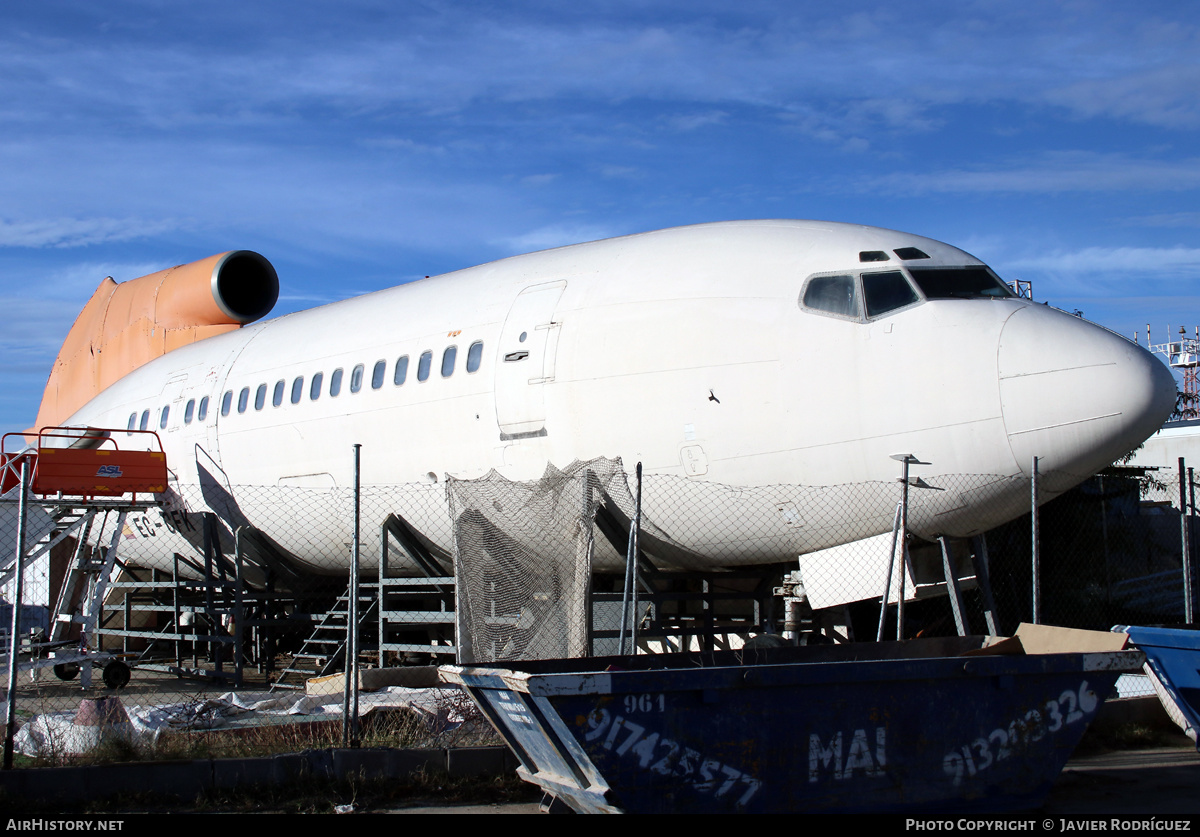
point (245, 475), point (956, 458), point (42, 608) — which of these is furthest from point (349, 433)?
point (42, 608)

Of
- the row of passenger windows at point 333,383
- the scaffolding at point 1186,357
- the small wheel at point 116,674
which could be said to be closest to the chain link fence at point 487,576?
the small wheel at point 116,674

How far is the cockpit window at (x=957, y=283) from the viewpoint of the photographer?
9.27 meters

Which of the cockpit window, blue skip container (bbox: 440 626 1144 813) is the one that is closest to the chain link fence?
the cockpit window

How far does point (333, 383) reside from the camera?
1260 centimetres

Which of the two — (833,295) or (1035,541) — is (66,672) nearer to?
(833,295)

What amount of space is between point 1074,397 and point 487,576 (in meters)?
5.16

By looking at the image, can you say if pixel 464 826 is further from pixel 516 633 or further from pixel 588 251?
pixel 588 251

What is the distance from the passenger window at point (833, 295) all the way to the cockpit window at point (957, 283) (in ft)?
1.85

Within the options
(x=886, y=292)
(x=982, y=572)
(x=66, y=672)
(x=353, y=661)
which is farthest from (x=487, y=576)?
(x=66, y=672)

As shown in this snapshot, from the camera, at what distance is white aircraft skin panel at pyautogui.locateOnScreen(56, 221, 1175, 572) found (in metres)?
8.59

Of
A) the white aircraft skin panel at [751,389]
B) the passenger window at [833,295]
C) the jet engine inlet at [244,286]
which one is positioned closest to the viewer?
the white aircraft skin panel at [751,389]

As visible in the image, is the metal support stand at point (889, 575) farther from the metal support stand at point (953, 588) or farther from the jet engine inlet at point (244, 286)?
the jet engine inlet at point (244, 286)

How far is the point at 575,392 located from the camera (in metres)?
10.2

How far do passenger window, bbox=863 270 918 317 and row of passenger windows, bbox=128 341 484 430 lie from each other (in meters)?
3.94
